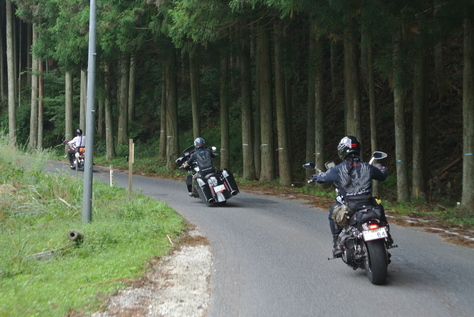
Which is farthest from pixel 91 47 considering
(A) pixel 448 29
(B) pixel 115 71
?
(B) pixel 115 71

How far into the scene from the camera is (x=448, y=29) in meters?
13.8

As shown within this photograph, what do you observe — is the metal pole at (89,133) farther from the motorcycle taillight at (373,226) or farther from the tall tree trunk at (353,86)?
the tall tree trunk at (353,86)

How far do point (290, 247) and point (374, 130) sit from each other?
868 centimetres

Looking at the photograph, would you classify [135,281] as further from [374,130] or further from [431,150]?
[431,150]

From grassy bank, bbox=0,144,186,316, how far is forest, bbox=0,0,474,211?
539 cm

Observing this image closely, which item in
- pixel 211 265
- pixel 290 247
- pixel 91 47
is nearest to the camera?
pixel 211 265

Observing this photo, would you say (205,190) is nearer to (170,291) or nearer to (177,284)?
(177,284)

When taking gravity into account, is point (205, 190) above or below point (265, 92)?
below

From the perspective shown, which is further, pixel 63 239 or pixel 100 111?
pixel 100 111

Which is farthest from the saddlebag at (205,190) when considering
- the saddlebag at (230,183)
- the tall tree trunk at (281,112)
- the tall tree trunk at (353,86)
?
the tall tree trunk at (281,112)

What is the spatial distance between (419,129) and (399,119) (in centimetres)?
97

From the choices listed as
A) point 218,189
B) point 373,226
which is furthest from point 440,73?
point 373,226

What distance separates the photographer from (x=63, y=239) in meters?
9.81


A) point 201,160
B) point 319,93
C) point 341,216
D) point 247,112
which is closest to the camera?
point 341,216
